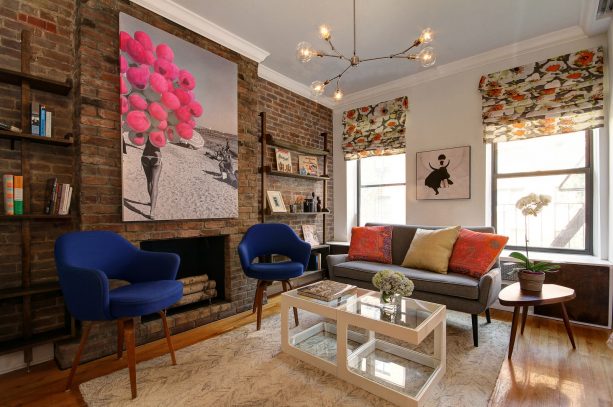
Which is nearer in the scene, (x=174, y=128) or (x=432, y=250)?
(x=174, y=128)

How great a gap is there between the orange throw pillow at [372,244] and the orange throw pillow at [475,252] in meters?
0.69

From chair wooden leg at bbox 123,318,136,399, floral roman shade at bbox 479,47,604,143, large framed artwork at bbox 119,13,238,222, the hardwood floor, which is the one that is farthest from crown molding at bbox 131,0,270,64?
the hardwood floor

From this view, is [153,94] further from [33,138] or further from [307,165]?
[307,165]

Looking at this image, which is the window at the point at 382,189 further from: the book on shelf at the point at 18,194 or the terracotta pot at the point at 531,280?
the book on shelf at the point at 18,194

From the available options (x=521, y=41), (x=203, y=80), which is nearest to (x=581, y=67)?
(x=521, y=41)

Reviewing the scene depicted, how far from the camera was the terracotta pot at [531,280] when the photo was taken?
219cm

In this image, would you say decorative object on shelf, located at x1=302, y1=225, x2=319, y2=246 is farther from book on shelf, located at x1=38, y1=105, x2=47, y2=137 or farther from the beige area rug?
book on shelf, located at x1=38, y1=105, x2=47, y2=137

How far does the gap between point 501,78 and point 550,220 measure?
166 cm

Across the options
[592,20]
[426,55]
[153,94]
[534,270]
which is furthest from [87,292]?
[592,20]

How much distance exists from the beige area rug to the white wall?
162 cm

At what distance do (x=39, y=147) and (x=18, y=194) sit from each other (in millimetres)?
393

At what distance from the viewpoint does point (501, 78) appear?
3.27 m

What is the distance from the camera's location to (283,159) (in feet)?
12.8

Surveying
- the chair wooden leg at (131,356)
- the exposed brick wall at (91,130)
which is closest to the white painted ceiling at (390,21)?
the exposed brick wall at (91,130)
